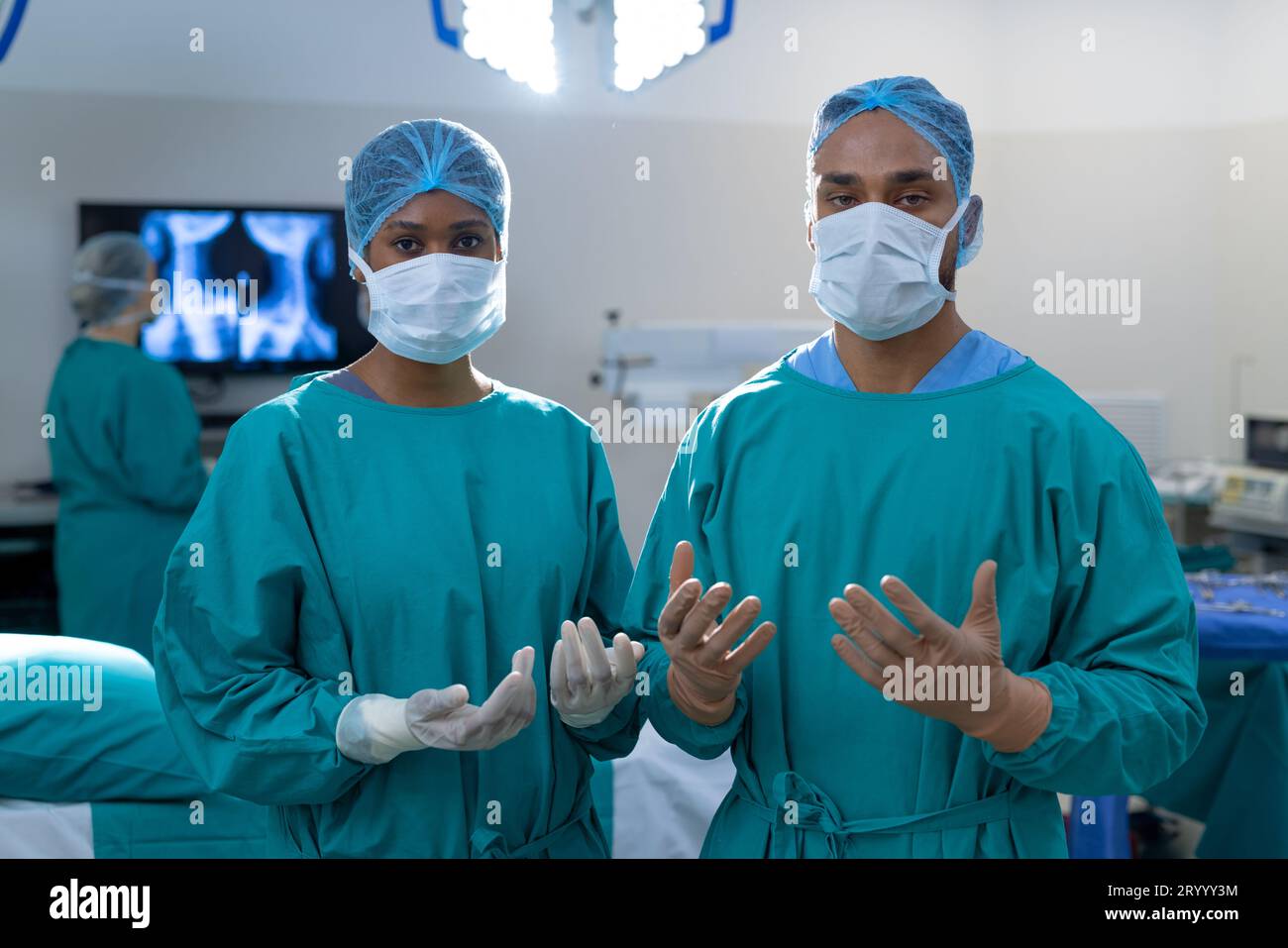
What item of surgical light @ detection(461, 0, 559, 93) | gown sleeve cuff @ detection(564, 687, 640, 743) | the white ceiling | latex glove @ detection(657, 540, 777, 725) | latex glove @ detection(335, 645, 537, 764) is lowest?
gown sleeve cuff @ detection(564, 687, 640, 743)

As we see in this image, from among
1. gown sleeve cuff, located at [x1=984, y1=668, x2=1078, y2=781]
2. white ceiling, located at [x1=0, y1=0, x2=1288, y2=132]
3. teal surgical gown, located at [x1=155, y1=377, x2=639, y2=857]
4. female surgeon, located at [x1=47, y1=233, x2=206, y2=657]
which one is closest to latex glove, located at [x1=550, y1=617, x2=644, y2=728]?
teal surgical gown, located at [x1=155, y1=377, x2=639, y2=857]

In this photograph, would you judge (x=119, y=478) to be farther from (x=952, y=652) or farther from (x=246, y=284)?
(x=952, y=652)

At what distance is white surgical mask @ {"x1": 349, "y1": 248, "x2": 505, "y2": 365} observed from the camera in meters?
1.27

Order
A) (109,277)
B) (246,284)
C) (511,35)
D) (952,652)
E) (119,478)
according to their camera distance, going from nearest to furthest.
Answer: (952,652)
(511,35)
(119,478)
(109,277)
(246,284)

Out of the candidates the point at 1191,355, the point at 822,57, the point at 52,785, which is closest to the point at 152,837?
the point at 52,785

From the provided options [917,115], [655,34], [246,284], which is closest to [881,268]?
[917,115]

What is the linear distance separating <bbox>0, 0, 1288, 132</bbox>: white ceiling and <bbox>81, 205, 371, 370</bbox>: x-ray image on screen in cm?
47

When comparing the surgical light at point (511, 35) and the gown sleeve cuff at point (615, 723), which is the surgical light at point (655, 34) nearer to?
the surgical light at point (511, 35)

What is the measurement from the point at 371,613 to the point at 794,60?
3.87 meters

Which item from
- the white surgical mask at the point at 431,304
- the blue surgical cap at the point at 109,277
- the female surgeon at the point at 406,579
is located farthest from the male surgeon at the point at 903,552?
the blue surgical cap at the point at 109,277

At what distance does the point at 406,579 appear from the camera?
1215 millimetres

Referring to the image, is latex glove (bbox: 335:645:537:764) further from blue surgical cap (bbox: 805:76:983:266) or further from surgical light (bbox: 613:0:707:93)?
surgical light (bbox: 613:0:707:93)
